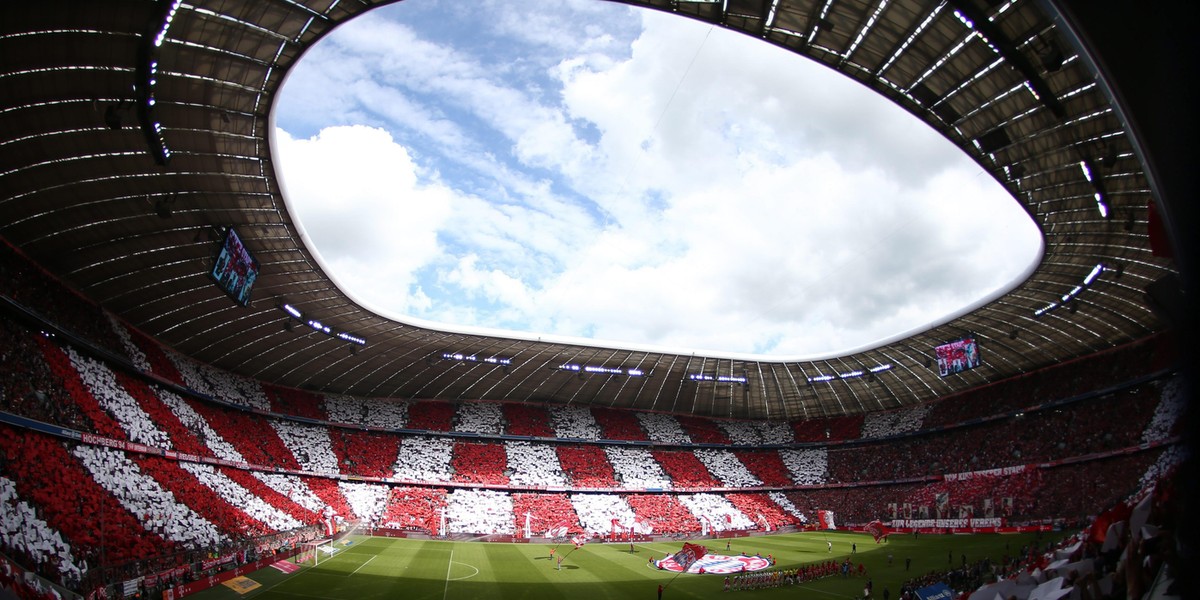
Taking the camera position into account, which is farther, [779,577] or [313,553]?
[313,553]

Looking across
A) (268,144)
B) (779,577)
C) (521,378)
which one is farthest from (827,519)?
(268,144)

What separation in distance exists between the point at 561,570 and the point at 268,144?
24.2m

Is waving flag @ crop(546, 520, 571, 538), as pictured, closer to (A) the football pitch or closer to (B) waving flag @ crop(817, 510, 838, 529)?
(A) the football pitch

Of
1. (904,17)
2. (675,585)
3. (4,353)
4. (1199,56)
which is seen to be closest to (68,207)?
(4,353)

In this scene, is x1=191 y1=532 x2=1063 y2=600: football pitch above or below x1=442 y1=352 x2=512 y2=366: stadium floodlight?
below

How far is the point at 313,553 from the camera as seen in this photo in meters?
33.8

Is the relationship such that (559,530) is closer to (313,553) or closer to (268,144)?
(313,553)

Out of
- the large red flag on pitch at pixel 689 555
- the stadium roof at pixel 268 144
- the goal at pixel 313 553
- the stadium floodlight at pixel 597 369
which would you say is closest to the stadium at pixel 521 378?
the stadium roof at pixel 268 144

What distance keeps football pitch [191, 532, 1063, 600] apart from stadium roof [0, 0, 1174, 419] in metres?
14.8

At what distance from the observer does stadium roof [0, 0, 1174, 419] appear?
729 inches

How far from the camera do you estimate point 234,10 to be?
1802 centimetres

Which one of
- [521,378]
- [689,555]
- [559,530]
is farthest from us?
[521,378]

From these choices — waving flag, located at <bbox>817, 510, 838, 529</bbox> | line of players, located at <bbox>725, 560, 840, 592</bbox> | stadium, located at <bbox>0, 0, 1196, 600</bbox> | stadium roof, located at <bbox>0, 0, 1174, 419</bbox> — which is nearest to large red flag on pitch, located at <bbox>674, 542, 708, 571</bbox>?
stadium, located at <bbox>0, 0, 1196, 600</bbox>

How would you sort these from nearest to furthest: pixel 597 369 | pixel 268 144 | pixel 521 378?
pixel 268 144 < pixel 597 369 < pixel 521 378
